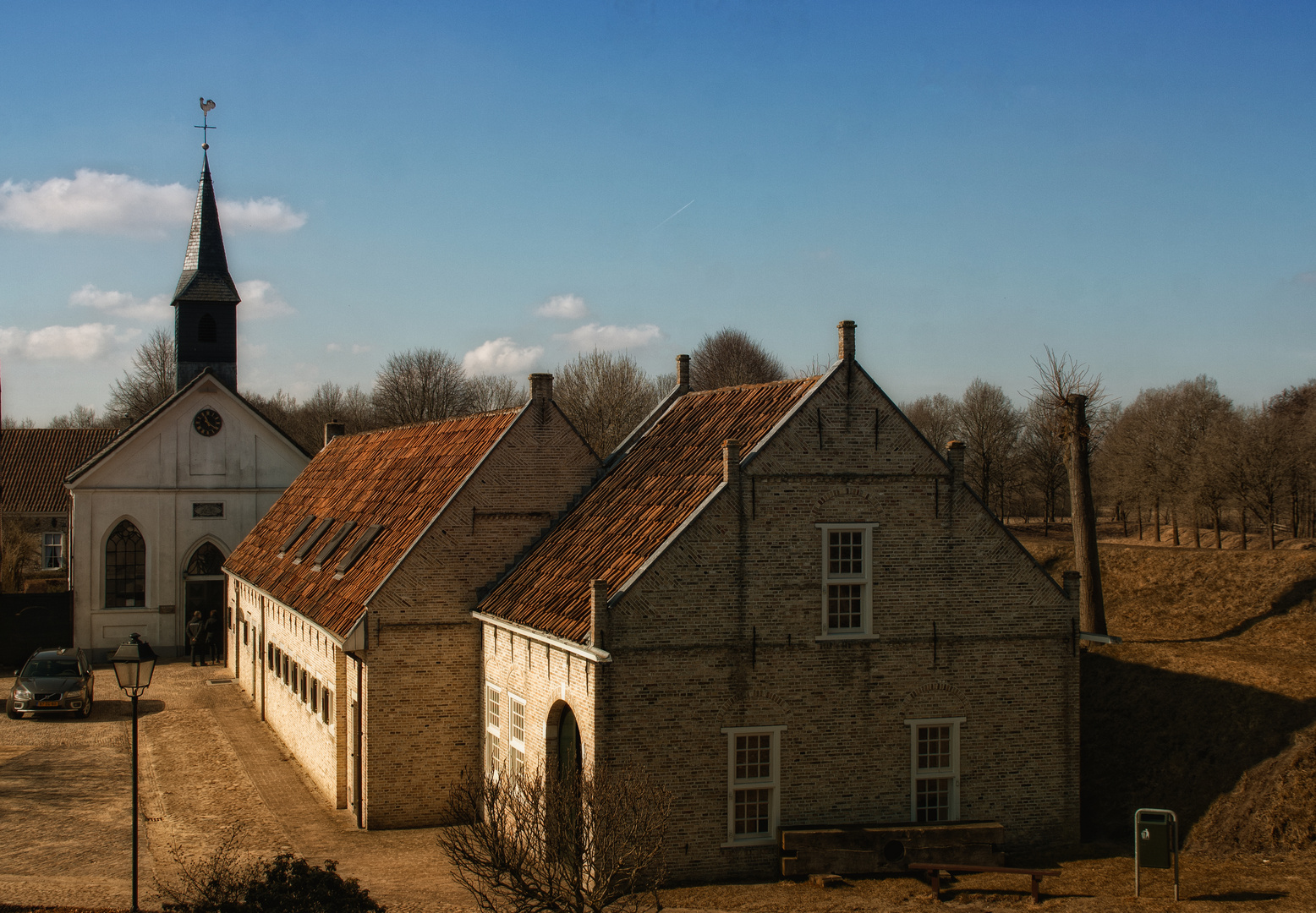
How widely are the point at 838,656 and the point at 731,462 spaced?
3671 millimetres

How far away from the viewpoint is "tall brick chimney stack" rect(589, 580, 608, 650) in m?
17.3

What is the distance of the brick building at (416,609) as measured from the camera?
71.1 ft

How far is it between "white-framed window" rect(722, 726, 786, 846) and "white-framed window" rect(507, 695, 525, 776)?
13.0 ft

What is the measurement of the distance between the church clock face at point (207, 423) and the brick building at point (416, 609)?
18954 millimetres

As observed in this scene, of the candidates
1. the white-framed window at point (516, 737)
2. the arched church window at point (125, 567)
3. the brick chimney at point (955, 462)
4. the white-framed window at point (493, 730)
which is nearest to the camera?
the brick chimney at point (955, 462)

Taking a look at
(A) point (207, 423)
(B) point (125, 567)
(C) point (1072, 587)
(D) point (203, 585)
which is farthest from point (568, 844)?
(B) point (125, 567)

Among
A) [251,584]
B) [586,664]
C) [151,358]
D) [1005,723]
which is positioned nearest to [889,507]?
[1005,723]

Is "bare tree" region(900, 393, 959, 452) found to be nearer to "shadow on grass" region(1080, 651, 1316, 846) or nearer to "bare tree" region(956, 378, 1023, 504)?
"bare tree" region(956, 378, 1023, 504)

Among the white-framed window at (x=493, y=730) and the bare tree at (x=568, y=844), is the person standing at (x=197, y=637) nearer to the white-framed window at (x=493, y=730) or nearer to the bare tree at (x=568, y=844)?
the white-framed window at (x=493, y=730)

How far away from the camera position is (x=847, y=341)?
62.5 ft

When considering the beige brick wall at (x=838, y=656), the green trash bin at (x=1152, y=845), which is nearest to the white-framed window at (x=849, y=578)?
the beige brick wall at (x=838, y=656)

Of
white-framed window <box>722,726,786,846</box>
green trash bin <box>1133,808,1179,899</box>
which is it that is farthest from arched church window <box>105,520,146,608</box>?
green trash bin <box>1133,808,1179,899</box>

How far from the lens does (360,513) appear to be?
28.6 metres

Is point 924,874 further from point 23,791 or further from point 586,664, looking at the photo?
point 23,791
